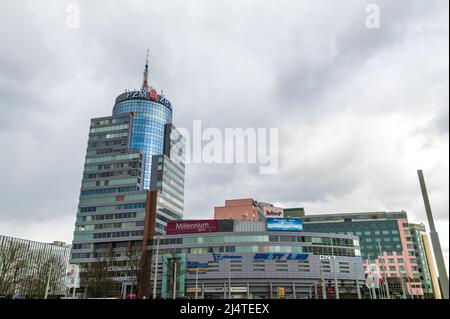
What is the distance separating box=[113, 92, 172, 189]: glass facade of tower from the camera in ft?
481

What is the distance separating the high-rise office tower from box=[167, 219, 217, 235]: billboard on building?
1339cm

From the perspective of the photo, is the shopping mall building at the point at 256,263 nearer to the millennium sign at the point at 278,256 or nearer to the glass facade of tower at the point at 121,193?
the millennium sign at the point at 278,256

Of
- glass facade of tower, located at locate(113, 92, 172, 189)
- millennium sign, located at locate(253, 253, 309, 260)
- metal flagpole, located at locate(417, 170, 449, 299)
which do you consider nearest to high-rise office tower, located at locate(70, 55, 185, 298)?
glass facade of tower, located at locate(113, 92, 172, 189)

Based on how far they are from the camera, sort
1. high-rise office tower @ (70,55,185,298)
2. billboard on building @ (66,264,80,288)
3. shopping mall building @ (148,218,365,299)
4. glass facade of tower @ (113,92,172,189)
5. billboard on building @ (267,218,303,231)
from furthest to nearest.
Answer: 1. glass facade of tower @ (113,92,172,189)
2. high-rise office tower @ (70,55,185,298)
3. billboard on building @ (267,218,303,231)
4. shopping mall building @ (148,218,365,299)
5. billboard on building @ (66,264,80,288)

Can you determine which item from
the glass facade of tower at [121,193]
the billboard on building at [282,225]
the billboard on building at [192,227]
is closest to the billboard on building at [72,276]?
the glass facade of tower at [121,193]

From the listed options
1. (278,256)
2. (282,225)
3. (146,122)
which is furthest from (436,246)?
(146,122)

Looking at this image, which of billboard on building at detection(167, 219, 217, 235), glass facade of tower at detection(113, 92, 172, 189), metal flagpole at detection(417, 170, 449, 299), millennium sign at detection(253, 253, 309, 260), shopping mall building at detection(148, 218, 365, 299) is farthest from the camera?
glass facade of tower at detection(113, 92, 172, 189)

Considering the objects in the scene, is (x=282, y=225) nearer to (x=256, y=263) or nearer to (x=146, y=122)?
(x=256, y=263)

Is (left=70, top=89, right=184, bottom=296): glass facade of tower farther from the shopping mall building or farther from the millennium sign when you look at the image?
the millennium sign

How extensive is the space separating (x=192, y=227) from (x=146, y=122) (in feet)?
222

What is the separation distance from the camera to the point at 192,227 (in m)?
101

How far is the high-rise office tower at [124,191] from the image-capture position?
4446 inches
